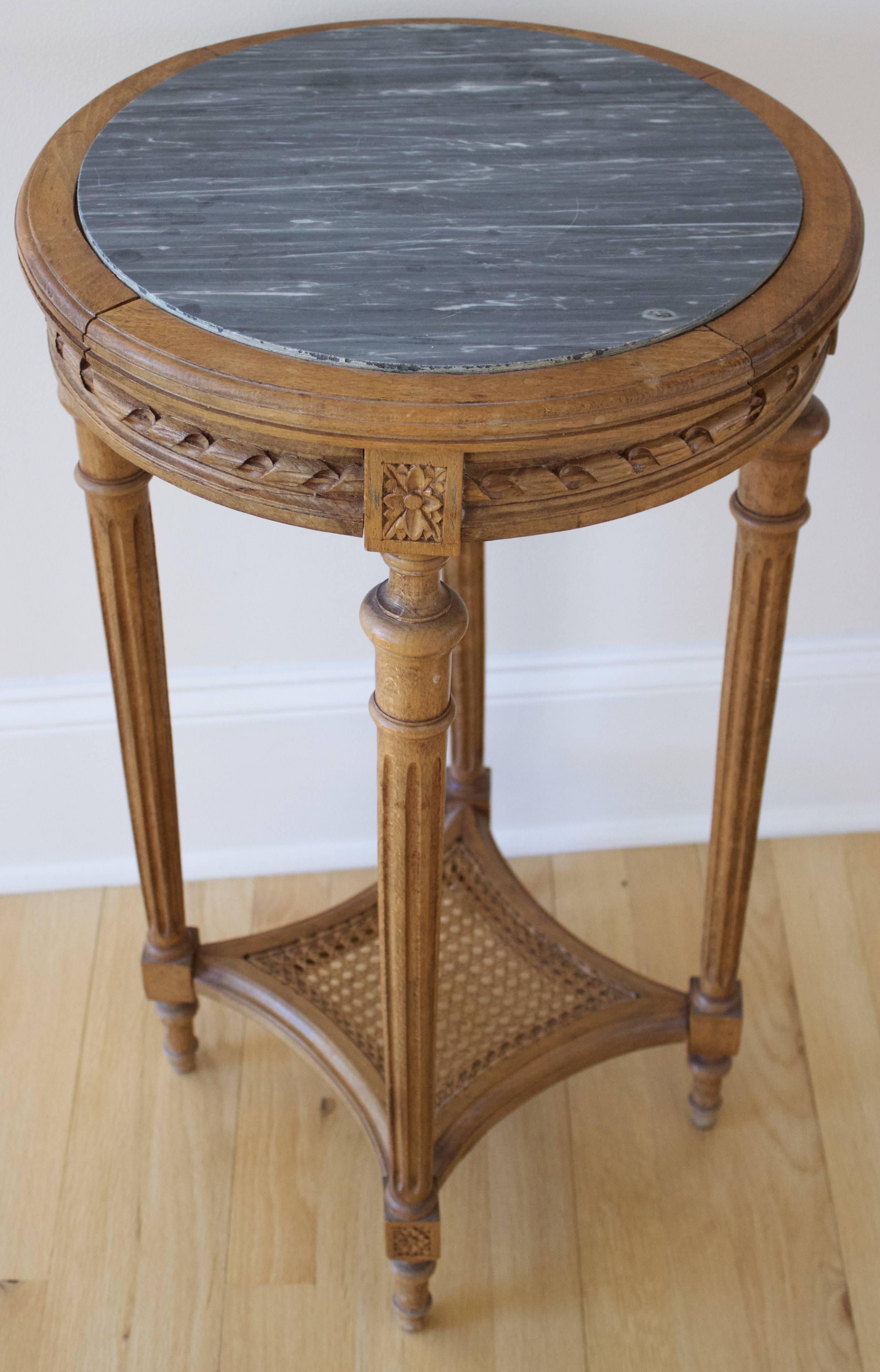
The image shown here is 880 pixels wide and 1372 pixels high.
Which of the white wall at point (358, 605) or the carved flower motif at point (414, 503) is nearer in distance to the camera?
the carved flower motif at point (414, 503)

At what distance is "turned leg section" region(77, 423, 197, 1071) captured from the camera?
3.14 ft

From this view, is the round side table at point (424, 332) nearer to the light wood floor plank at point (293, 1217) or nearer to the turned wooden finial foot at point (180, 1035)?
the light wood floor plank at point (293, 1217)

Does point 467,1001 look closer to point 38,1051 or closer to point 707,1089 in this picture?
point 707,1089

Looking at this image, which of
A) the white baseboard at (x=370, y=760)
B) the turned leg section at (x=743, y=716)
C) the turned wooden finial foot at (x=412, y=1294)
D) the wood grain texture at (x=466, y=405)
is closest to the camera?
the wood grain texture at (x=466, y=405)

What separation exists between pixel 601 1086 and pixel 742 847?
341mm

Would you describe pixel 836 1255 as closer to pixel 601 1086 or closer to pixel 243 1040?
pixel 601 1086

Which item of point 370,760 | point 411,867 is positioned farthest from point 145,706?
point 370,760

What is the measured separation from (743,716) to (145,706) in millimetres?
454

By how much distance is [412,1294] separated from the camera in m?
1.09

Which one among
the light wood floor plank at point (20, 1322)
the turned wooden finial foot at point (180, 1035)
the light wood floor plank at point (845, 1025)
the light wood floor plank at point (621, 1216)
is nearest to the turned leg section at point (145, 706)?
the turned wooden finial foot at point (180, 1035)

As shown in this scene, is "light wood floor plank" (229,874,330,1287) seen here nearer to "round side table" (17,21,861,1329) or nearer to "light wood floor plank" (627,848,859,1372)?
"round side table" (17,21,861,1329)

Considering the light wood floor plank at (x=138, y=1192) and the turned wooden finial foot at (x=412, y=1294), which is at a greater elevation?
the turned wooden finial foot at (x=412, y=1294)

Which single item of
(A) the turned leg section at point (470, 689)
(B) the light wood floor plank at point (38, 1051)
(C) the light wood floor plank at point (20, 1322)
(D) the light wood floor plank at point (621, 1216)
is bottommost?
(D) the light wood floor plank at point (621, 1216)

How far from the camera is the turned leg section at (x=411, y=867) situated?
0.73 m
